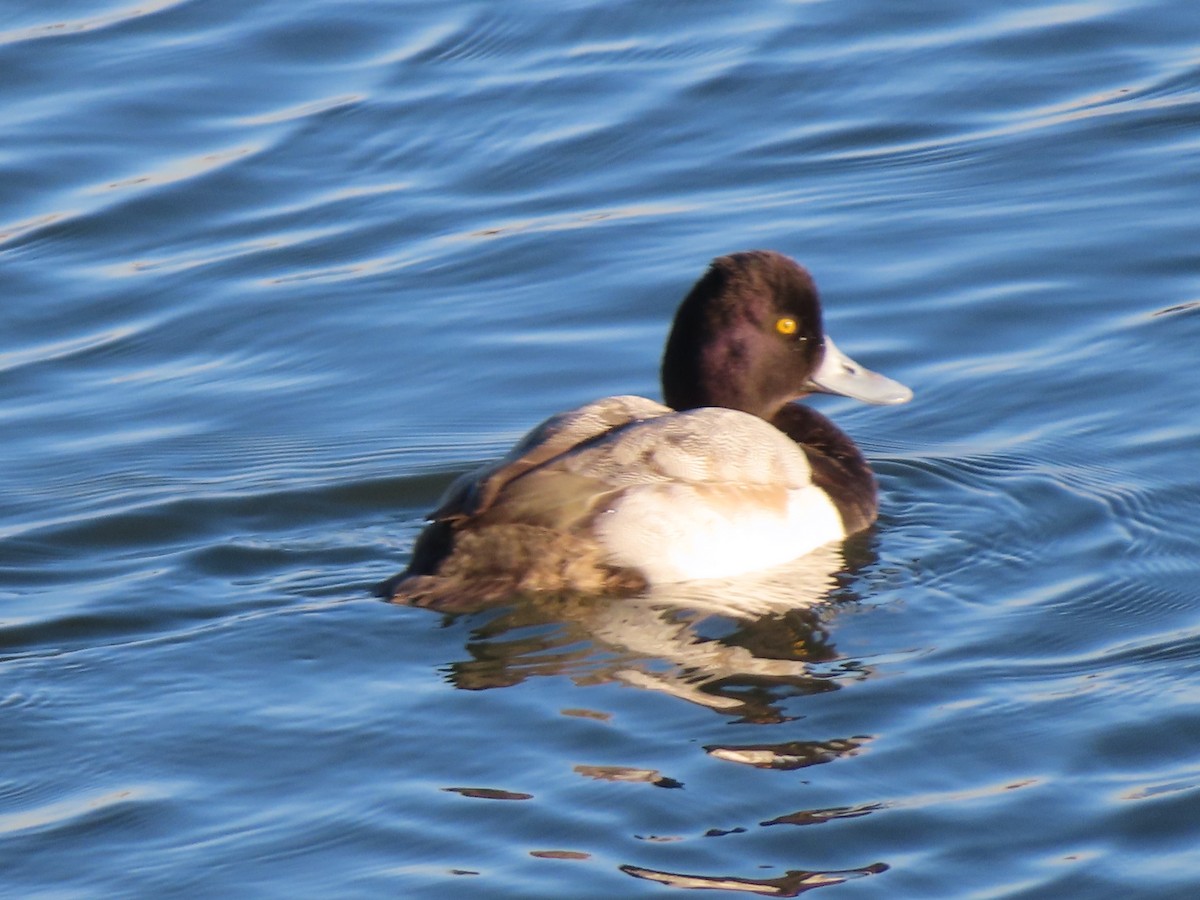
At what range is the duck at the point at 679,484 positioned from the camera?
5.57m

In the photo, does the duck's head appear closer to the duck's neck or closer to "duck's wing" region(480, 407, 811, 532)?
the duck's neck

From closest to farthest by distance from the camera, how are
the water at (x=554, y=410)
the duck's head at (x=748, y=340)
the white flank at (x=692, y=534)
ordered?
the water at (x=554, y=410) < the white flank at (x=692, y=534) < the duck's head at (x=748, y=340)

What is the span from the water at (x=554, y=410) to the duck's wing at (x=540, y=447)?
311mm

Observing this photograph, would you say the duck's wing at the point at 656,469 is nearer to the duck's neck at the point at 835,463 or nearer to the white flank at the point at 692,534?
the white flank at the point at 692,534

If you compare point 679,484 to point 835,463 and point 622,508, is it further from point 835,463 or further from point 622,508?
point 835,463

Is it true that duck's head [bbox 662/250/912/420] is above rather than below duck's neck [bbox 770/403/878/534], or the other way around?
above

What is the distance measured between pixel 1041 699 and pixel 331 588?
1931 mm

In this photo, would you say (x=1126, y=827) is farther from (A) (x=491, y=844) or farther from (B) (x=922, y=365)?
(B) (x=922, y=365)

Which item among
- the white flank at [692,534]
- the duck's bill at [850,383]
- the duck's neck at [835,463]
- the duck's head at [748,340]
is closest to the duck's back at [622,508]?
the white flank at [692,534]

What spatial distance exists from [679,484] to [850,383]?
1126mm

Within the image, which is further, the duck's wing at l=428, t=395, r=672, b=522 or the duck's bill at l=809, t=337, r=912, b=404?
the duck's bill at l=809, t=337, r=912, b=404

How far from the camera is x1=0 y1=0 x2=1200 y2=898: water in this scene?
14.6 ft

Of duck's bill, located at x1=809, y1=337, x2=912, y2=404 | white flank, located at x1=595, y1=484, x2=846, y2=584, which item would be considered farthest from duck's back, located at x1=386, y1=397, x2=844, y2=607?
duck's bill, located at x1=809, y1=337, x2=912, y2=404

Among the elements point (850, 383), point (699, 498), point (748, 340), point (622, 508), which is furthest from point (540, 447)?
point (850, 383)
